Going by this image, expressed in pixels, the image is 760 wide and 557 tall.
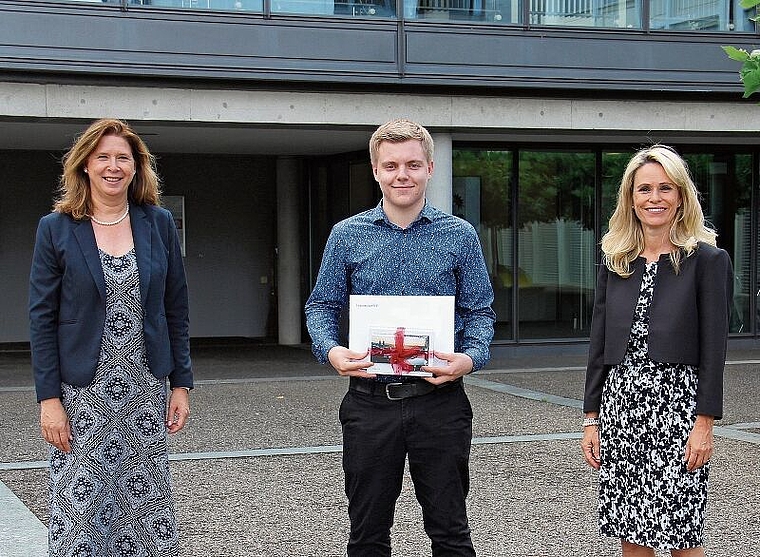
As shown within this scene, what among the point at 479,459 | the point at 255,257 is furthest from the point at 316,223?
the point at 479,459

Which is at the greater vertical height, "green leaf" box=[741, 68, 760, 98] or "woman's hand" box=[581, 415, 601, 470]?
"green leaf" box=[741, 68, 760, 98]

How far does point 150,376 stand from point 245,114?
951 cm

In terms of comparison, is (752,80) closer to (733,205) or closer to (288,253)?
(733,205)

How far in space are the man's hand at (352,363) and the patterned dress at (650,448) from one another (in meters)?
1.03

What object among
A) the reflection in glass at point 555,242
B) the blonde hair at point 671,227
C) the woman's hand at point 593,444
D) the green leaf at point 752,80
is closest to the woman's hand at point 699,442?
the woman's hand at point 593,444

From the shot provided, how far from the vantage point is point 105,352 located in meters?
4.52

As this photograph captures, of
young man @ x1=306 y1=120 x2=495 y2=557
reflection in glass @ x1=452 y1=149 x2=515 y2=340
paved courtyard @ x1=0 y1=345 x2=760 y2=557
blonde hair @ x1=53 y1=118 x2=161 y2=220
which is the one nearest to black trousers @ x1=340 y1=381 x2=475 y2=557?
young man @ x1=306 y1=120 x2=495 y2=557

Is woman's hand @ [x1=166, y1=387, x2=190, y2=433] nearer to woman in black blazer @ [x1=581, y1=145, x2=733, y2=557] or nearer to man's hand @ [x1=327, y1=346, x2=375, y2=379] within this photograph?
man's hand @ [x1=327, y1=346, x2=375, y2=379]

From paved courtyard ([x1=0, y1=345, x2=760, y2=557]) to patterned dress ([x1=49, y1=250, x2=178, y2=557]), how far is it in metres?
1.34

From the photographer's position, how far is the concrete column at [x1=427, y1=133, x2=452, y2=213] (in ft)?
49.2

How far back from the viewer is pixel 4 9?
12828mm

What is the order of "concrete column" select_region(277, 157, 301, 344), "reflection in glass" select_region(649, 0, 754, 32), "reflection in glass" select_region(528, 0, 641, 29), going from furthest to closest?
"concrete column" select_region(277, 157, 301, 344), "reflection in glass" select_region(649, 0, 754, 32), "reflection in glass" select_region(528, 0, 641, 29)

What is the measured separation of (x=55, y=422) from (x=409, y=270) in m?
1.52

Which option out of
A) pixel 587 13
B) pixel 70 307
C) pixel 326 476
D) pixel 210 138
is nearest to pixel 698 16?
pixel 587 13
